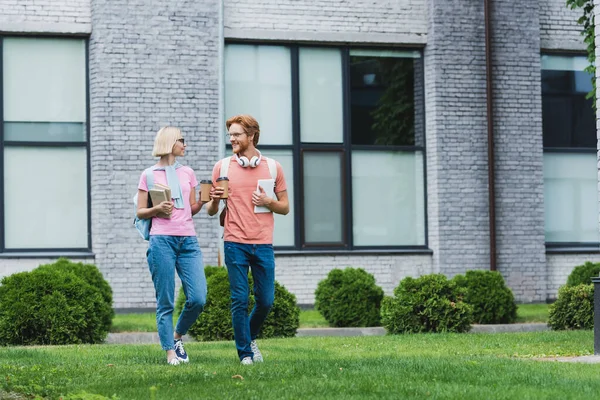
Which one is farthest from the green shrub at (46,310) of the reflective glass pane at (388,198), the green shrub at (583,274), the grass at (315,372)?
the green shrub at (583,274)

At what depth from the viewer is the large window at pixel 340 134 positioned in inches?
746

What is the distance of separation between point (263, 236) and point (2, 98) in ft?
31.0

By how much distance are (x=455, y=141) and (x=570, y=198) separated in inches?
104

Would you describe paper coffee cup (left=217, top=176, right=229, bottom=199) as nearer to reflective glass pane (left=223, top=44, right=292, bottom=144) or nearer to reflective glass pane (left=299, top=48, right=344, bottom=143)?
reflective glass pane (left=223, top=44, right=292, bottom=144)

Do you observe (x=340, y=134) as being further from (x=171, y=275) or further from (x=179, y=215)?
(x=171, y=275)

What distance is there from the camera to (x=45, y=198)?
707 inches

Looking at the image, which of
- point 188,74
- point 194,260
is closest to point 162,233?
point 194,260

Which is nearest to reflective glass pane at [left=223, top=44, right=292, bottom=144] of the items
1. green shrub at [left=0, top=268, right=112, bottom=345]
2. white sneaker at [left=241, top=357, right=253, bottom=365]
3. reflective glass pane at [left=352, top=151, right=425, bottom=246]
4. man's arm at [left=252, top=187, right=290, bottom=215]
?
reflective glass pane at [left=352, top=151, right=425, bottom=246]

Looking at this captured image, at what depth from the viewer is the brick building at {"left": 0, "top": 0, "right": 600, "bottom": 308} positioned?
17844 mm

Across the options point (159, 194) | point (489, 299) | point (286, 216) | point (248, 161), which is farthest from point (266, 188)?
point (286, 216)

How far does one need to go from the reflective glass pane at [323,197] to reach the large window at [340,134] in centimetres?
2

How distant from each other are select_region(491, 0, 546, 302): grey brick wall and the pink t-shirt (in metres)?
10.6

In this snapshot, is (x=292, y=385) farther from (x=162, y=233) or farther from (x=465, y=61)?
(x=465, y=61)

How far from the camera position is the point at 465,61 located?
63.9ft
